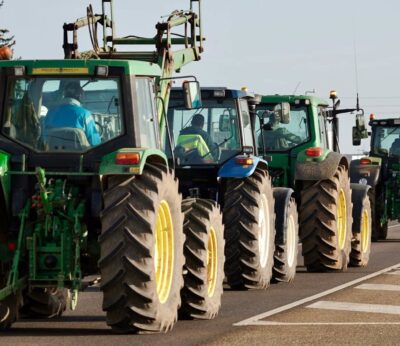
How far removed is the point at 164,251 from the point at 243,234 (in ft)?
14.9

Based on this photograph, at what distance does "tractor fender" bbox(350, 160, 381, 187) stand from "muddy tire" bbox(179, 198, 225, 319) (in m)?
15.6

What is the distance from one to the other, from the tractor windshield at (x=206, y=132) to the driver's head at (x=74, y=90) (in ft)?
17.6

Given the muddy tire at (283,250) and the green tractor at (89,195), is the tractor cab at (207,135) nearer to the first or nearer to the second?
the muddy tire at (283,250)

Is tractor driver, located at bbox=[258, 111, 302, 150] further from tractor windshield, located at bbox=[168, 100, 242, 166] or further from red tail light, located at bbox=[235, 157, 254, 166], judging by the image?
red tail light, located at bbox=[235, 157, 254, 166]

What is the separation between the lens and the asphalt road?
1283cm

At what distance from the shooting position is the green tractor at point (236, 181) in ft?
59.3

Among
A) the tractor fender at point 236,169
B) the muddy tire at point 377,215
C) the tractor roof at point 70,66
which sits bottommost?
the muddy tire at point 377,215

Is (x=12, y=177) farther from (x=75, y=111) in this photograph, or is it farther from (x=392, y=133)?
(x=392, y=133)

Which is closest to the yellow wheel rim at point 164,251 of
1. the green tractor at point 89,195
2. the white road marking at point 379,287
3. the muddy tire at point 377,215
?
the green tractor at point 89,195

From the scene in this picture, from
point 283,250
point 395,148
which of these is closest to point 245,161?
point 283,250

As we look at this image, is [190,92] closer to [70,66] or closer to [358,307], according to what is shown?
[70,66]

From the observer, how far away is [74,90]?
13.8 metres

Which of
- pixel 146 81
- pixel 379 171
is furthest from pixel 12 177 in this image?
pixel 379 171

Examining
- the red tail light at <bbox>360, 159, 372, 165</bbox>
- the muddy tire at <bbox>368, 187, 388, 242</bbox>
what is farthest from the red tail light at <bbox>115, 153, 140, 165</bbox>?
the red tail light at <bbox>360, 159, 372, 165</bbox>
